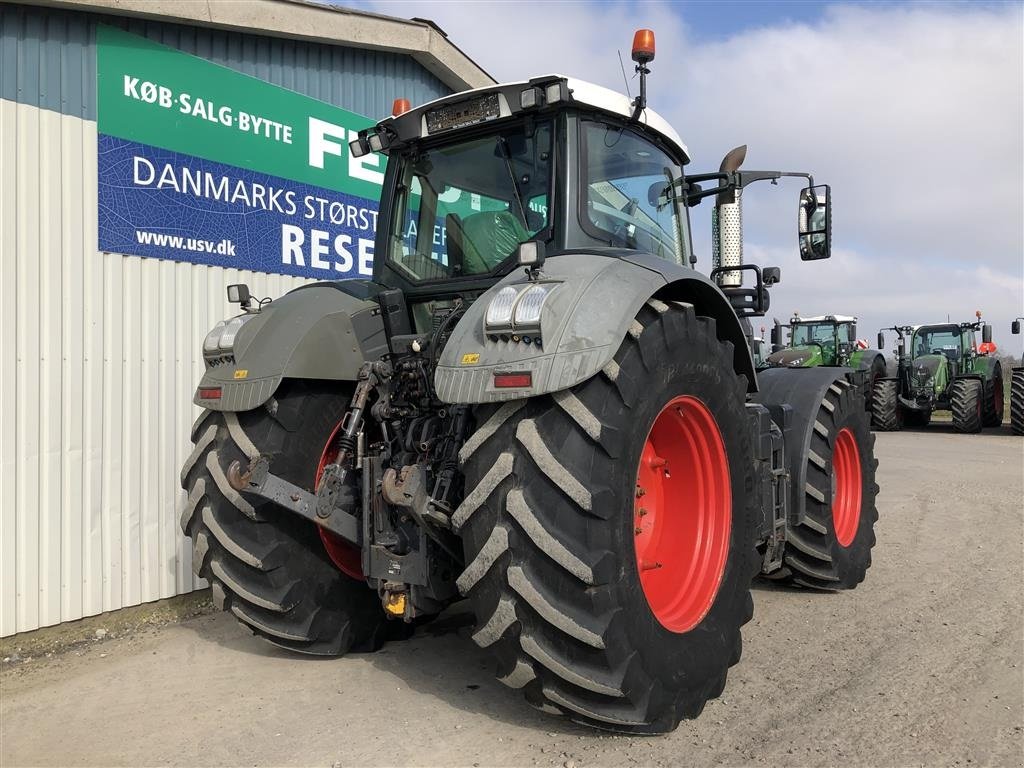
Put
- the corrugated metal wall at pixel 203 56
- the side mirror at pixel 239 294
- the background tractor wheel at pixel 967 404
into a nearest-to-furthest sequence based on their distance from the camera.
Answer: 1. the side mirror at pixel 239 294
2. the corrugated metal wall at pixel 203 56
3. the background tractor wheel at pixel 967 404

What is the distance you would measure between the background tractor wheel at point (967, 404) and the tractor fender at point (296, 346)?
1699cm

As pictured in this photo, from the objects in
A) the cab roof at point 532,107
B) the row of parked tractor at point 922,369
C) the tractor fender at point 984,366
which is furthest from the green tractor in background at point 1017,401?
the cab roof at point 532,107

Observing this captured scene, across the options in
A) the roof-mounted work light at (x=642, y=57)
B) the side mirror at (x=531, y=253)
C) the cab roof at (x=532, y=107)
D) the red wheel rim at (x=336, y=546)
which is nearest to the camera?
the side mirror at (x=531, y=253)

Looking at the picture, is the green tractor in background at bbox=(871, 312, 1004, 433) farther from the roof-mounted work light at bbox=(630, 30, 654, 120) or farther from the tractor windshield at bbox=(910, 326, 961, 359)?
the roof-mounted work light at bbox=(630, 30, 654, 120)

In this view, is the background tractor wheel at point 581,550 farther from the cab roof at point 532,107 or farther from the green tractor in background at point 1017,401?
the green tractor in background at point 1017,401

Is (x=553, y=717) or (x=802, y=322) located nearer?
(x=553, y=717)

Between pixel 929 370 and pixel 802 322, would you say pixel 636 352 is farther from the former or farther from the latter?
pixel 802 322

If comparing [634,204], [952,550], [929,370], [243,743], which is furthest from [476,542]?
[929,370]

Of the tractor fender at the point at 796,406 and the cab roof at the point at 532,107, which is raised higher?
the cab roof at the point at 532,107

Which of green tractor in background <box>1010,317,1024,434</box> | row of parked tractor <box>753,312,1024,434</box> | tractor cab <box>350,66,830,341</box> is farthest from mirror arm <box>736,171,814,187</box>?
green tractor in background <box>1010,317,1024,434</box>

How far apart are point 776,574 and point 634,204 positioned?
2.67 m

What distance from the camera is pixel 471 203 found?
148 inches

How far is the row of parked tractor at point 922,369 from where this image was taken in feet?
56.7

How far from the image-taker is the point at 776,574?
199 inches
